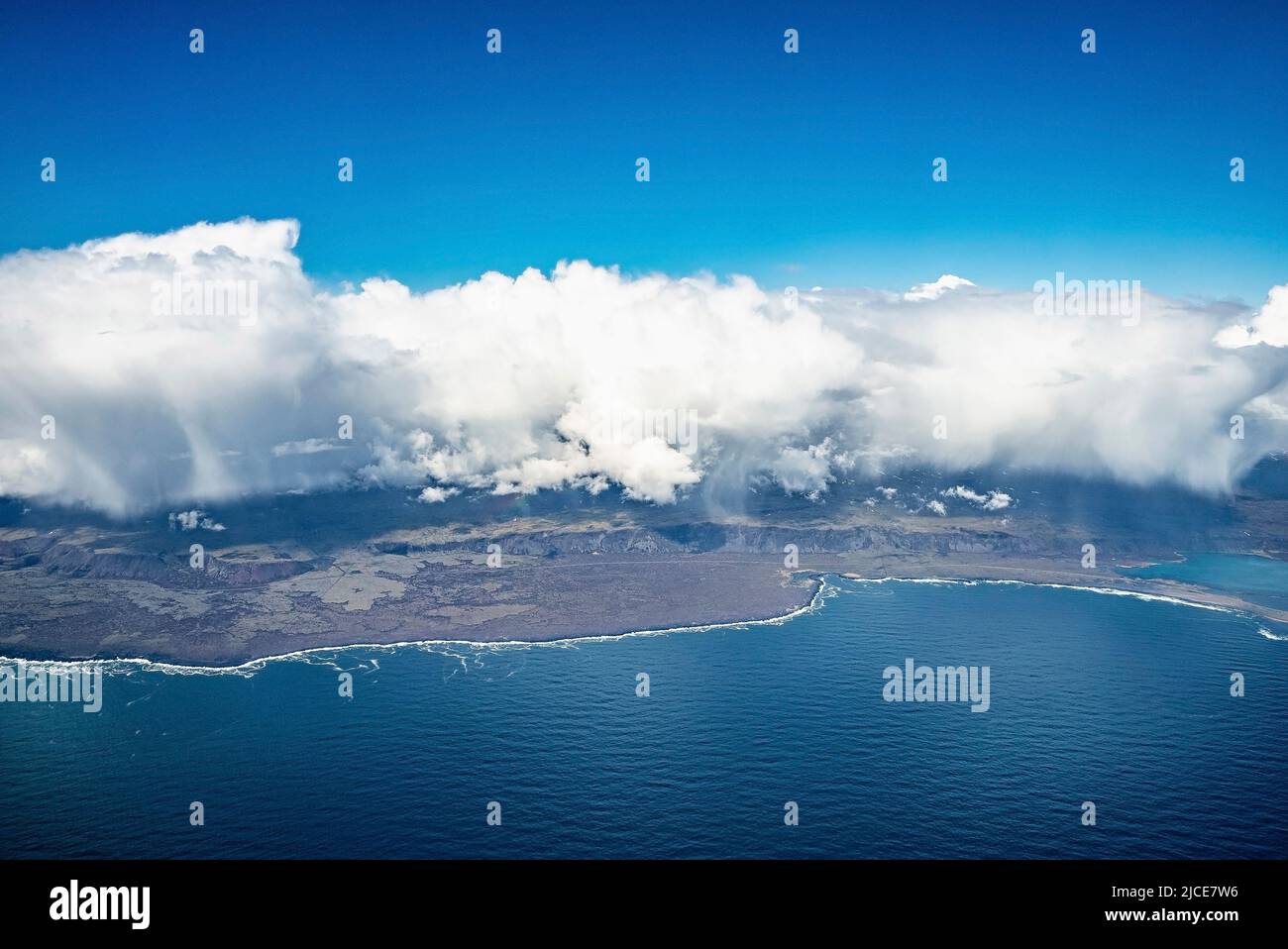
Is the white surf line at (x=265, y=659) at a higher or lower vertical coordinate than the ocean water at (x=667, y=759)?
higher

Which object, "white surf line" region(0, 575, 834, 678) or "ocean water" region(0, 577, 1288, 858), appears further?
"white surf line" region(0, 575, 834, 678)

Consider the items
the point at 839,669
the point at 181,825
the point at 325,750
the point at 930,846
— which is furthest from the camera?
the point at 839,669

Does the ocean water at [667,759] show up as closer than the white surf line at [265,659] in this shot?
Yes

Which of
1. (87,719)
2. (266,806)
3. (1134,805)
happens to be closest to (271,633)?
(87,719)

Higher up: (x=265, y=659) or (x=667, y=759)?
(x=265, y=659)

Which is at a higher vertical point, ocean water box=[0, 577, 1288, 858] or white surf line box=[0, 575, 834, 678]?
white surf line box=[0, 575, 834, 678]

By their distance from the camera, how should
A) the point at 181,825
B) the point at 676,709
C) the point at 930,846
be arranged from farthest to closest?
the point at 676,709
the point at 181,825
the point at 930,846

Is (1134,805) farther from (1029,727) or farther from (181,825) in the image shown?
(181,825)

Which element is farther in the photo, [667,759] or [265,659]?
[265,659]
